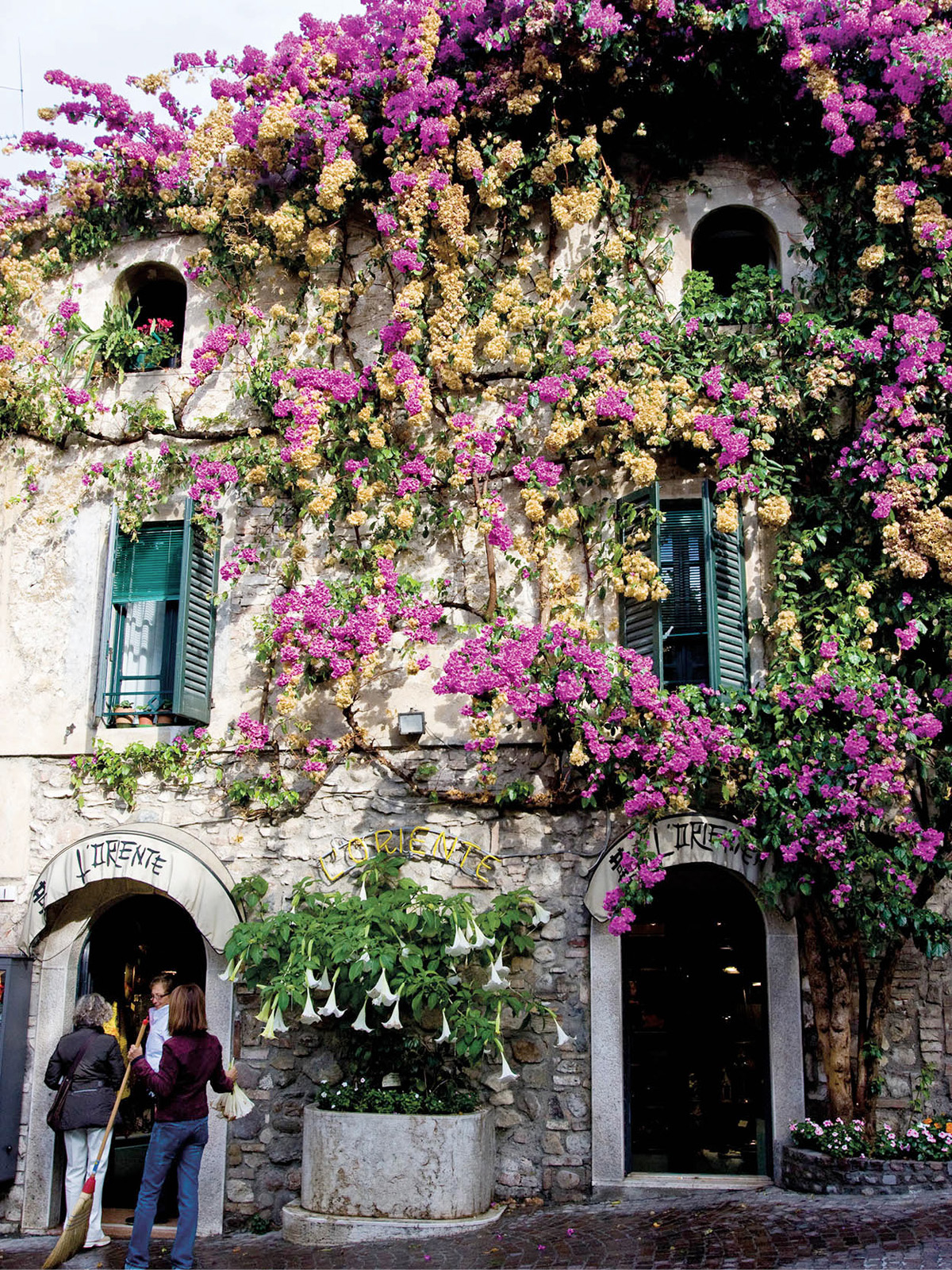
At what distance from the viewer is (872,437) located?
8945mm

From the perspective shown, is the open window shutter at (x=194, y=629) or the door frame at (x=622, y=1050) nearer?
the door frame at (x=622, y=1050)

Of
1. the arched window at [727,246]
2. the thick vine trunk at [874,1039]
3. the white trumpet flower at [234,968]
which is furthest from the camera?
the arched window at [727,246]

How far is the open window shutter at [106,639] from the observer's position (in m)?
9.73

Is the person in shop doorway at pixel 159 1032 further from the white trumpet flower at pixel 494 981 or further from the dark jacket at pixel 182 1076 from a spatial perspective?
the white trumpet flower at pixel 494 981

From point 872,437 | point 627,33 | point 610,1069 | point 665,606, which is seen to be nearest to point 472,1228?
point 610,1069

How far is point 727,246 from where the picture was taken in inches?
416

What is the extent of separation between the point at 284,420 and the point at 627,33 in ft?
13.2

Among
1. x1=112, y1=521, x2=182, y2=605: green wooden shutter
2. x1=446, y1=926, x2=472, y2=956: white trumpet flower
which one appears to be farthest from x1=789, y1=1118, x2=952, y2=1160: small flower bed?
x1=112, y1=521, x2=182, y2=605: green wooden shutter

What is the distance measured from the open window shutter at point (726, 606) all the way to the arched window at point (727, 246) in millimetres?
2282

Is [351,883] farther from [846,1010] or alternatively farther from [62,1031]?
[846,1010]

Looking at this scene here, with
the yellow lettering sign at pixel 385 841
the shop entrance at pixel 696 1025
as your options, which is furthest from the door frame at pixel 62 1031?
the shop entrance at pixel 696 1025

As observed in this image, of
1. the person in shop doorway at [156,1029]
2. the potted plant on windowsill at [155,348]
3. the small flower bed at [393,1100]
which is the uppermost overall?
the potted plant on windowsill at [155,348]

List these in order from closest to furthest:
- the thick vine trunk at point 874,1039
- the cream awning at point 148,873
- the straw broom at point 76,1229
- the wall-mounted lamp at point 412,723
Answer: the straw broom at point 76,1229
the thick vine trunk at point 874,1039
the cream awning at point 148,873
the wall-mounted lamp at point 412,723

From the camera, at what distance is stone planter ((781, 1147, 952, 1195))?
7.80 meters
